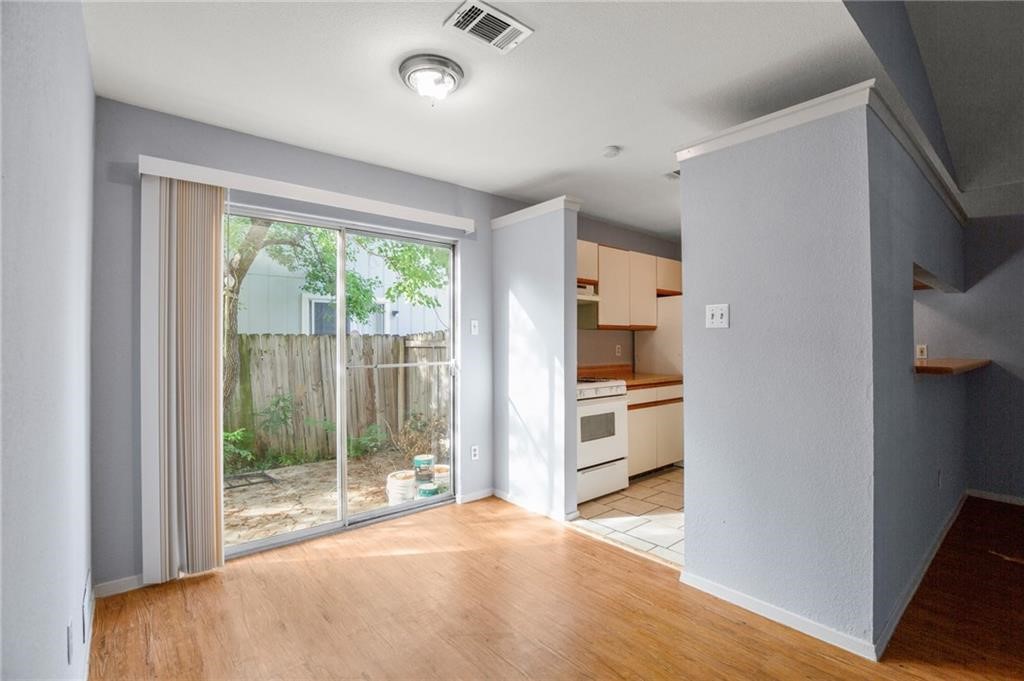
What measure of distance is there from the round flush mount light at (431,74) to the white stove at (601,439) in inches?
92.3

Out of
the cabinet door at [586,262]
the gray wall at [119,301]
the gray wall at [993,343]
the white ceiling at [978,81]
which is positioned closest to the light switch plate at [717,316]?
the cabinet door at [586,262]

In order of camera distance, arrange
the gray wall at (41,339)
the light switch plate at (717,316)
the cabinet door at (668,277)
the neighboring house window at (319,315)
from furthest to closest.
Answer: the cabinet door at (668,277) < the neighboring house window at (319,315) < the light switch plate at (717,316) < the gray wall at (41,339)

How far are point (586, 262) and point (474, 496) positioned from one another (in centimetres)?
217

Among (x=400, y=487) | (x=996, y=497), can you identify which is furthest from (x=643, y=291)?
(x=996, y=497)

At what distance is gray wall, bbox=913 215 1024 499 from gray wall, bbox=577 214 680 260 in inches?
104

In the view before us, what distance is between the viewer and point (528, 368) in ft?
12.4

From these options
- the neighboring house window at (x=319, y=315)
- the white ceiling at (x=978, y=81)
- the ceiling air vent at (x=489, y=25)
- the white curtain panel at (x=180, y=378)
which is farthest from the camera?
the neighboring house window at (x=319, y=315)

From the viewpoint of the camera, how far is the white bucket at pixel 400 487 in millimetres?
3697

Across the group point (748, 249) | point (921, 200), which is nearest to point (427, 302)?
point (748, 249)

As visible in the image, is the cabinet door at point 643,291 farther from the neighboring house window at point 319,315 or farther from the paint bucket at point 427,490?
the neighboring house window at point 319,315

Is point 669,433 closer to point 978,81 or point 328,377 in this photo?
point 328,377

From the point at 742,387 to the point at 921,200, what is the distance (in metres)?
1.54

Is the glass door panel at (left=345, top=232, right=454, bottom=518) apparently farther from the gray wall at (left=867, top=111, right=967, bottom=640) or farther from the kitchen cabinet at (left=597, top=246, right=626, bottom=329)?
the gray wall at (left=867, top=111, right=967, bottom=640)

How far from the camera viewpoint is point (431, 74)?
220cm
